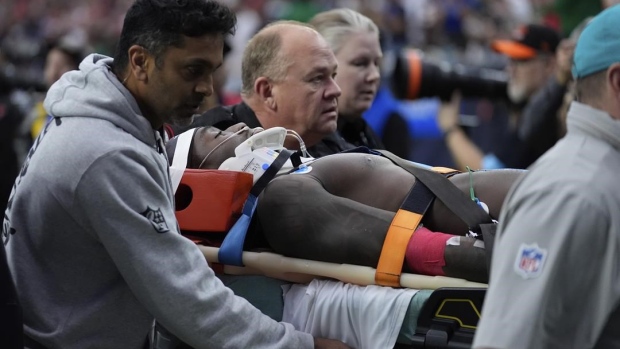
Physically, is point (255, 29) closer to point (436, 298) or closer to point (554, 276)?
point (436, 298)

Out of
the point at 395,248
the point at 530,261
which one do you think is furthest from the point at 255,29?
the point at 530,261

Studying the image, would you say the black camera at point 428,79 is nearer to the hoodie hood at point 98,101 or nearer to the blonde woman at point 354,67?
the blonde woman at point 354,67

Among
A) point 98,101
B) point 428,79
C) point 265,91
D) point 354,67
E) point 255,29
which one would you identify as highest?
point 98,101

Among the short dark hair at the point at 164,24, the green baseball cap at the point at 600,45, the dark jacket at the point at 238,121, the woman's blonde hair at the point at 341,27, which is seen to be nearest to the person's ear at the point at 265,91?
the dark jacket at the point at 238,121

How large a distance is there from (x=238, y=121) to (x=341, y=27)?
3.80 feet

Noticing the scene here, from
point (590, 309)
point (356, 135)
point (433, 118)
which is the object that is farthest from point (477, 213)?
point (433, 118)

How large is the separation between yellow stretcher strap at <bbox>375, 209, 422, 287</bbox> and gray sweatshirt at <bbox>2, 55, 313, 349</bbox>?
372 millimetres

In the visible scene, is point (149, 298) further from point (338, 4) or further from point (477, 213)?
point (338, 4)

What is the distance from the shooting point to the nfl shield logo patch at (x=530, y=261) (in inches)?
90.7

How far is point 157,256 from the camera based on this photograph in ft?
10.3

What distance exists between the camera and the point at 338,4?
16688mm

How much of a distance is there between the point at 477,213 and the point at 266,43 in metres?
1.57

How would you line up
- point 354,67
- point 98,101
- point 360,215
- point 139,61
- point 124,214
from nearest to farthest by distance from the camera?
point 124,214
point 98,101
point 139,61
point 360,215
point 354,67

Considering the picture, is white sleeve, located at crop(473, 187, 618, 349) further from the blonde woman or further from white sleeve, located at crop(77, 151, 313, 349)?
the blonde woman
